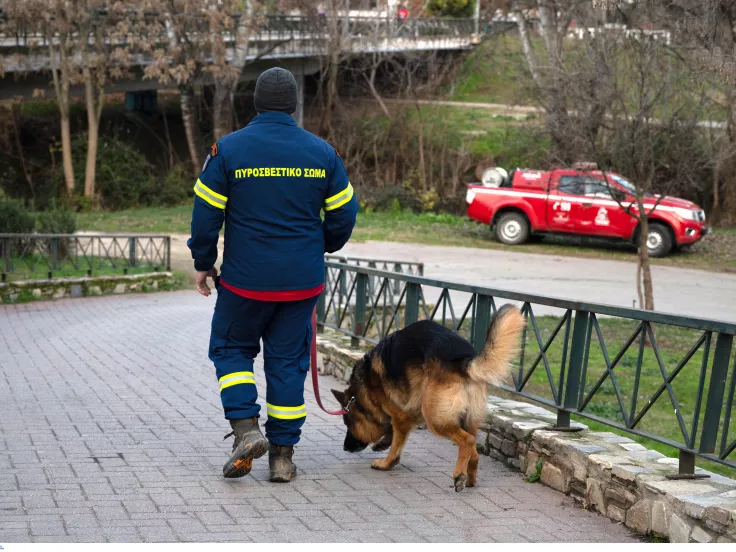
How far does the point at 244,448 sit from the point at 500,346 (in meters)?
1.47

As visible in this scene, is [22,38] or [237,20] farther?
[237,20]

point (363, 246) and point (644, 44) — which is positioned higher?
point (644, 44)

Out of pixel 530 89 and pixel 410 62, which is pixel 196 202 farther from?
pixel 410 62

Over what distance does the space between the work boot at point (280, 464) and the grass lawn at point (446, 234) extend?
746 inches

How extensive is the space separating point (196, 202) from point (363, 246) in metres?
18.7

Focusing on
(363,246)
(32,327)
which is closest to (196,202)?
(32,327)

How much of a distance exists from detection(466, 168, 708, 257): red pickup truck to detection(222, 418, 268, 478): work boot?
18318 millimetres

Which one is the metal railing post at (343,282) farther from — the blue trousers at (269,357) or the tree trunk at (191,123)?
the tree trunk at (191,123)

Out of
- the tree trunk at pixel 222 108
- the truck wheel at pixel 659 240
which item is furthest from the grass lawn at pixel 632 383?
the tree trunk at pixel 222 108

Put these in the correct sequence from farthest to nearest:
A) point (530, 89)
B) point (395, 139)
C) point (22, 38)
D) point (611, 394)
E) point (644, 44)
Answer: point (395, 139)
point (22, 38)
point (530, 89)
point (644, 44)
point (611, 394)

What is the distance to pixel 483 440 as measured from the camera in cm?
640

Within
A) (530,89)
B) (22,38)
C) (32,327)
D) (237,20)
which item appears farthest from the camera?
(237,20)

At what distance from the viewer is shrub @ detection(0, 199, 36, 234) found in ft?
57.3

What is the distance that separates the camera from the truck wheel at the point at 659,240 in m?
23.7
